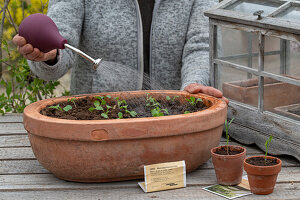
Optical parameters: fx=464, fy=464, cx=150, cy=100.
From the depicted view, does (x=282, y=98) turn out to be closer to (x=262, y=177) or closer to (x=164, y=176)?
(x=262, y=177)

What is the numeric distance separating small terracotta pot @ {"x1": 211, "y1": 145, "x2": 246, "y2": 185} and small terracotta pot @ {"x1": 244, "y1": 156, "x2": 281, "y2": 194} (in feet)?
0.14

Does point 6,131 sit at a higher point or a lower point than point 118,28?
lower

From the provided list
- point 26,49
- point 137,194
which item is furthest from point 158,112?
point 26,49

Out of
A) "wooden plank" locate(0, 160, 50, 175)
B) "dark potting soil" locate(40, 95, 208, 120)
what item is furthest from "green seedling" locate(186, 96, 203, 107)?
"wooden plank" locate(0, 160, 50, 175)

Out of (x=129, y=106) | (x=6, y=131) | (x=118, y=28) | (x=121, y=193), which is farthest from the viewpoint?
(x=118, y=28)

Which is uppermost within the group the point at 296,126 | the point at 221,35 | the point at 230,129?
the point at 221,35

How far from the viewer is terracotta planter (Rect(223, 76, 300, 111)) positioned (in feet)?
5.17

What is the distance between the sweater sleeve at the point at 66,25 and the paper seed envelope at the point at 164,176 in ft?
2.42

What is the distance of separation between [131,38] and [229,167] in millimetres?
969

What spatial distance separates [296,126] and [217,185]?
0.37m

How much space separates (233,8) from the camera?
1.80m

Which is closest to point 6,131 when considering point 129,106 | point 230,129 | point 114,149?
point 129,106

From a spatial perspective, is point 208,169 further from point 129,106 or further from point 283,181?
point 129,106

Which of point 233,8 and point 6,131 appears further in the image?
point 6,131
